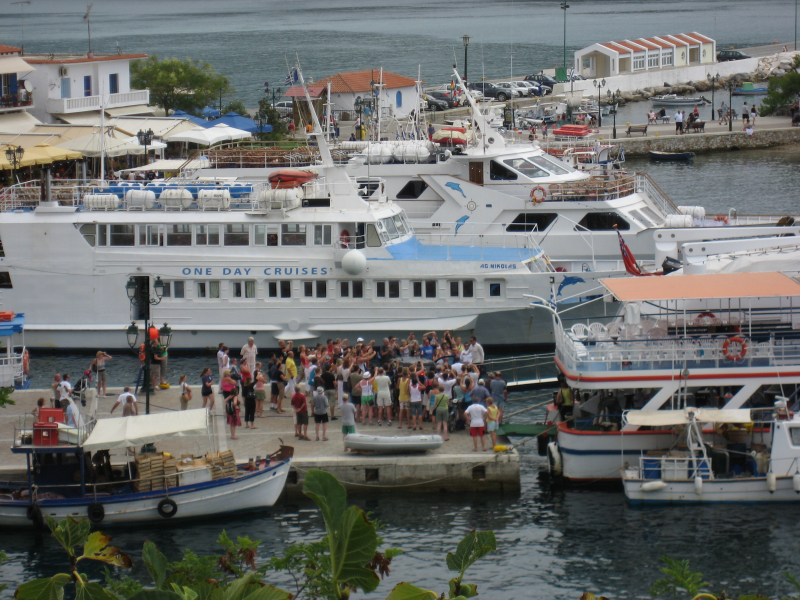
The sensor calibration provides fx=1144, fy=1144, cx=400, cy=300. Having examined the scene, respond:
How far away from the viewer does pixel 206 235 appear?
29969 mm

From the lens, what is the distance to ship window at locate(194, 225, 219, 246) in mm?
29922

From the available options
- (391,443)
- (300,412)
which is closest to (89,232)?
(300,412)

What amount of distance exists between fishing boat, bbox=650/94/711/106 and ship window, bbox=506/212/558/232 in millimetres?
55643

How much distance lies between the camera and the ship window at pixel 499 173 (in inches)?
1329

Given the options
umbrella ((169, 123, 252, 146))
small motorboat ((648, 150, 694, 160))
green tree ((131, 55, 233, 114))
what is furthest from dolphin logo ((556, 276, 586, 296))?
green tree ((131, 55, 233, 114))

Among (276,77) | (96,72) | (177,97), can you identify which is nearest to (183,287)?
(96,72)

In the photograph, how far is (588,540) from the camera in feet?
60.9

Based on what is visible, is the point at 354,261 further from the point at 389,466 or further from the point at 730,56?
the point at 730,56

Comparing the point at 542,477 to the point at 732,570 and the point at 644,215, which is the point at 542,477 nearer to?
the point at 732,570

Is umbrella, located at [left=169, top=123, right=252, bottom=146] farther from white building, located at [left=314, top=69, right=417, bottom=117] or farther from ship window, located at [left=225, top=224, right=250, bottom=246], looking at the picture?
ship window, located at [left=225, top=224, right=250, bottom=246]

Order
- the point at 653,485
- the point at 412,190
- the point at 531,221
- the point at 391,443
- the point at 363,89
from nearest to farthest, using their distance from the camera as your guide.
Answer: the point at 653,485, the point at 391,443, the point at 531,221, the point at 412,190, the point at 363,89

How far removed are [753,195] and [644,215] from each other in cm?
2240

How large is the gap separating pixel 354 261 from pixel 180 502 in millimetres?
11131

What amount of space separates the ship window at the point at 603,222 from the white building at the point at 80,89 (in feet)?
102
